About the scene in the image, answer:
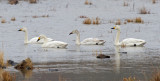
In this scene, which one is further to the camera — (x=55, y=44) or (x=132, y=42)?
(x=132, y=42)

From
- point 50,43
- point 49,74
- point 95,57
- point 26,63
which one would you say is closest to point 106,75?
point 49,74

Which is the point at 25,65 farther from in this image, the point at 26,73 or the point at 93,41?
the point at 93,41

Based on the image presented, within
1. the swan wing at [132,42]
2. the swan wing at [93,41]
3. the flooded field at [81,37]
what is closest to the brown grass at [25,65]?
the flooded field at [81,37]

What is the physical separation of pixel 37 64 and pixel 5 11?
65.5ft

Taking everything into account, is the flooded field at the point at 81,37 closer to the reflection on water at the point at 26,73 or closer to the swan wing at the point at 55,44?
the reflection on water at the point at 26,73

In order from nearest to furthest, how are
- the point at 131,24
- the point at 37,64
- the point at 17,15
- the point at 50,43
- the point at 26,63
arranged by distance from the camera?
1. the point at 26,63
2. the point at 37,64
3. the point at 50,43
4. the point at 131,24
5. the point at 17,15

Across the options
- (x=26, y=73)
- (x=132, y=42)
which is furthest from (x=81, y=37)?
(x=26, y=73)

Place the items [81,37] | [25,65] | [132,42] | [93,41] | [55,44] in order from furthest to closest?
[81,37] → [93,41] → [132,42] → [55,44] → [25,65]

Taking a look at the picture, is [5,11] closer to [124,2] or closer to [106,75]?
[124,2]

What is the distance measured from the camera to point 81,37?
908 inches

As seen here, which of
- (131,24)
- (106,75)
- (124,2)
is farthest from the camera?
(124,2)

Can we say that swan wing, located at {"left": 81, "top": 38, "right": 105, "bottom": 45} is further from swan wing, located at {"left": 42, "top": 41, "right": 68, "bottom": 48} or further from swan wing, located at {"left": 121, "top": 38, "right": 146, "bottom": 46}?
swan wing, located at {"left": 42, "top": 41, "right": 68, "bottom": 48}

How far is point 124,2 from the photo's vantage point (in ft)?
112

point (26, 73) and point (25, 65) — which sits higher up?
point (25, 65)
